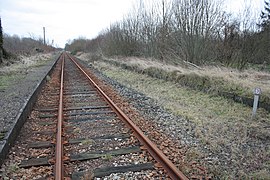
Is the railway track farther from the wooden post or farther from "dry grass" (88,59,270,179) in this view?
the wooden post

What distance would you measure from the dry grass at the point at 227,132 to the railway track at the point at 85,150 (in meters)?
1.11

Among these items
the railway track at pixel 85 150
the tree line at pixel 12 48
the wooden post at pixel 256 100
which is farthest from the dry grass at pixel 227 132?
the tree line at pixel 12 48

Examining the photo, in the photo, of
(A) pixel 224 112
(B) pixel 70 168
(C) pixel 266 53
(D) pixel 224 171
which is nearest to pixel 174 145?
(D) pixel 224 171

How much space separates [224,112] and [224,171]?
3.77 m

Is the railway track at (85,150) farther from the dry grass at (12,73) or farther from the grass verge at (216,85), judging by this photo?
the dry grass at (12,73)

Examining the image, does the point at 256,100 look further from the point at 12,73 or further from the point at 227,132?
the point at 12,73

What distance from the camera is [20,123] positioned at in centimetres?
614

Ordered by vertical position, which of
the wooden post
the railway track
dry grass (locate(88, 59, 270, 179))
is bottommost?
the railway track

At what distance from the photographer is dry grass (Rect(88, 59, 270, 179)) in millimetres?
4363

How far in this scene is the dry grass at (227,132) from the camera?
14.3 feet

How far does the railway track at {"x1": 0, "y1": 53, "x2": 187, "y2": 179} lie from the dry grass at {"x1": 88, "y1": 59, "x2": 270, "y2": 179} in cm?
111

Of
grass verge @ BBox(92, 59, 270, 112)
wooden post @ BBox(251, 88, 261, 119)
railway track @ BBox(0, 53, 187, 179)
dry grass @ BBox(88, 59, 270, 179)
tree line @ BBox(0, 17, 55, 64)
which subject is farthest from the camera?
tree line @ BBox(0, 17, 55, 64)

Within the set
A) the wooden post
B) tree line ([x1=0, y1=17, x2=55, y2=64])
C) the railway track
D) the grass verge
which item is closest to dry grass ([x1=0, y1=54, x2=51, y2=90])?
tree line ([x1=0, y1=17, x2=55, y2=64])

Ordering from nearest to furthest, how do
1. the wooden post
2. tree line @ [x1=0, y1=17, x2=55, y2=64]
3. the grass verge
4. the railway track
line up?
the railway track → the wooden post → the grass verge → tree line @ [x1=0, y1=17, x2=55, y2=64]
